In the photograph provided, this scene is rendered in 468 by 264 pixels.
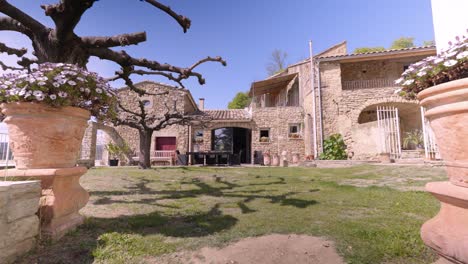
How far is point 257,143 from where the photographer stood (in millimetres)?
15461

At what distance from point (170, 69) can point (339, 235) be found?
9.28ft

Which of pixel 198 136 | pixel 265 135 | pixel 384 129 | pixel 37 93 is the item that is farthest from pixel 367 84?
pixel 37 93

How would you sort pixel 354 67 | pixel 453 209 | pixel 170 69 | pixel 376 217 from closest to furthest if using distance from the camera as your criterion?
pixel 453 209, pixel 376 217, pixel 170 69, pixel 354 67

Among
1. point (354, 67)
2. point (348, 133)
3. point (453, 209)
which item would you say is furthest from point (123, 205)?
point (354, 67)

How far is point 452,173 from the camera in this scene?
4.08 feet

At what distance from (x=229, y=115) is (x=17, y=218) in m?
15.3

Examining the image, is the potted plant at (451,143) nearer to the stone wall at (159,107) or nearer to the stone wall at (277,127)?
the stone wall at (277,127)

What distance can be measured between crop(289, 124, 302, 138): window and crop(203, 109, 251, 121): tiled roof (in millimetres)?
2986

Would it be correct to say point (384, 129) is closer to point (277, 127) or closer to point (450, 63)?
point (277, 127)

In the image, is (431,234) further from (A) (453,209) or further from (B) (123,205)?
(B) (123,205)

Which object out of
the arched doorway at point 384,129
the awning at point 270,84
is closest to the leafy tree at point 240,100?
the awning at point 270,84

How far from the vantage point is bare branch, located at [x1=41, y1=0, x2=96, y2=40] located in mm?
2238

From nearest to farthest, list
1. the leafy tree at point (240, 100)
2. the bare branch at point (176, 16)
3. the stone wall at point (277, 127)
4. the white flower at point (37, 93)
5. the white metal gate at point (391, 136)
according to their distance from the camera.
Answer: the white flower at point (37, 93) → the bare branch at point (176, 16) → the white metal gate at point (391, 136) → the stone wall at point (277, 127) → the leafy tree at point (240, 100)

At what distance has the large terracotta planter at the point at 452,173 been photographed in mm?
1134
